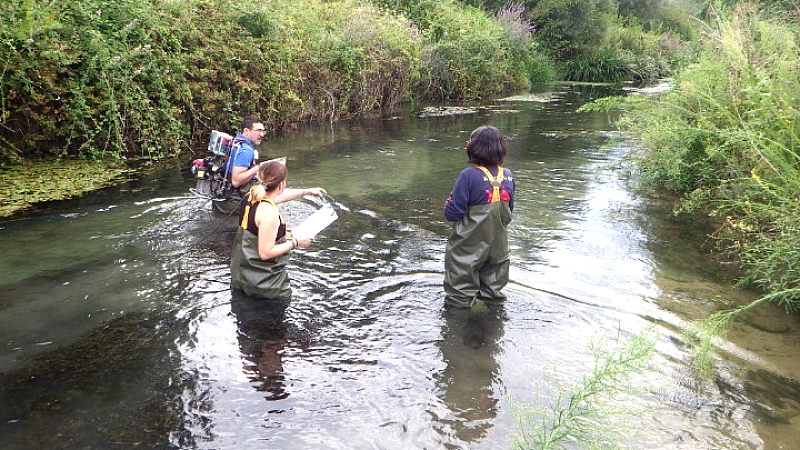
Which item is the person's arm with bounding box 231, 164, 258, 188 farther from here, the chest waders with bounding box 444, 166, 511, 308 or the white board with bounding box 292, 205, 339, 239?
the chest waders with bounding box 444, 166, 511, 308

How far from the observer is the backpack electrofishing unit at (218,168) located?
25.0 feet

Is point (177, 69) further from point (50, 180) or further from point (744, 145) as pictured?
point (744, 145)

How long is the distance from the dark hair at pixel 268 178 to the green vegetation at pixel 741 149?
3.78 m

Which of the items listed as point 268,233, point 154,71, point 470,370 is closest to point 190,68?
point 154,71

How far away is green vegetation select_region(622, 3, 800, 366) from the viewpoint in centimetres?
558

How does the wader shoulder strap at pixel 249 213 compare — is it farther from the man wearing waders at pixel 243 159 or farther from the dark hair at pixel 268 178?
the man wearing waders at pixel 243 159

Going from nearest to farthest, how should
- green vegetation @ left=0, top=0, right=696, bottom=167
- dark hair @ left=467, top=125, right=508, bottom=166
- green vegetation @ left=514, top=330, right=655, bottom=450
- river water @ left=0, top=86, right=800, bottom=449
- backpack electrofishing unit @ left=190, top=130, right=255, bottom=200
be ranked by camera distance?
1. green vegetation @ left=514, top=330, right=655, bottom=450
2. river water @ left=0, top=86, right=800, bottom=449
3. dark hair @ left=467, top=125, right=508, bottom=166
4. backpack electrofishing unit @ left=190, top=130, right=255, bottom=200
5. green vegetation @ left=0, top=0, right=696, bottom=167

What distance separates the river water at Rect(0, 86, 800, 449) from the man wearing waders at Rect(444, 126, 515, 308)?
0.32 meters

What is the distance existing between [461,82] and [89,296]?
806 inches

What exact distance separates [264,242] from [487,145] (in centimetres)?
214

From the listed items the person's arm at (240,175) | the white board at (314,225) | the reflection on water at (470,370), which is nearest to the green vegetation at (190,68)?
the person's arm at (240,175)

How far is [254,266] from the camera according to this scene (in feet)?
18.5

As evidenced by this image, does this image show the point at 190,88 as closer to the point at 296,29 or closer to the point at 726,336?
the point at 296,29

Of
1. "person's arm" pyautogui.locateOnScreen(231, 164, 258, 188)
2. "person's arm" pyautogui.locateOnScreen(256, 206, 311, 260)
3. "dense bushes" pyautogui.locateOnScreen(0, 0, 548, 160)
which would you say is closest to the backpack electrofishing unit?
"person's arm" pyautogui.locateOnScreen(231, 164, 258, 188)
